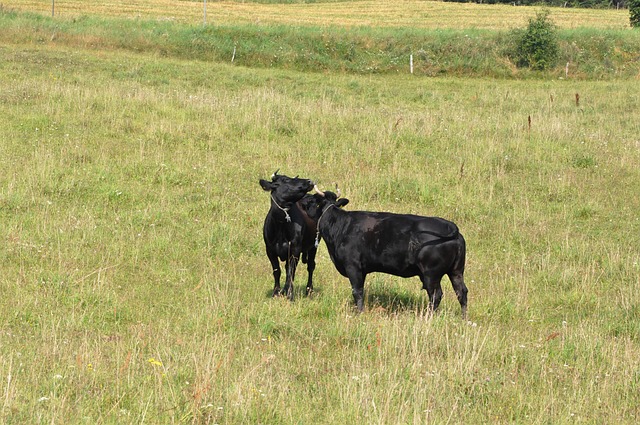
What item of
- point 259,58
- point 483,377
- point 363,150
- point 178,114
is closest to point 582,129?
point 363,150

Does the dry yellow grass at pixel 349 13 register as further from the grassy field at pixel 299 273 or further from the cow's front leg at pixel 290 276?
the cow's front leg at pixel 290 276

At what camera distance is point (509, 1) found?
4008 inches

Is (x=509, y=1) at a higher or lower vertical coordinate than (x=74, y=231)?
higher

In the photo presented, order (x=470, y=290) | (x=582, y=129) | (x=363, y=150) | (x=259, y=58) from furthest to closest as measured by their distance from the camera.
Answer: (x=259, y=58), (x=582, y=129), (x=363, y=150), (x=470, y=290)

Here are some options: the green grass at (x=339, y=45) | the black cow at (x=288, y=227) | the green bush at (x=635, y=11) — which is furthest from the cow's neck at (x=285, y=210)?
the green bush at (x=635, y=11)

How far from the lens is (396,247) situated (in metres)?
9.86

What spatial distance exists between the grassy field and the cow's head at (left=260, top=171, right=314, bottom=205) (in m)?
1.33

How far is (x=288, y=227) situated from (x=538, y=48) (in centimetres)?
3616

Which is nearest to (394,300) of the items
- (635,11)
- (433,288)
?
(433,288)

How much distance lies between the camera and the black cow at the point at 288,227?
10398 mm

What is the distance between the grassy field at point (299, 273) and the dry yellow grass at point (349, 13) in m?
37.3

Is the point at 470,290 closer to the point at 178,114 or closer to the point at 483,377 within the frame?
the point at 483,377

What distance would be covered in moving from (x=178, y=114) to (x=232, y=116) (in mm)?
1430

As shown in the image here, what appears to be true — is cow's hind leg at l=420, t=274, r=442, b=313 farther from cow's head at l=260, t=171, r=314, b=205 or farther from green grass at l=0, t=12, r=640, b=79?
green grass at l=0, t=12, r=640, b=79
